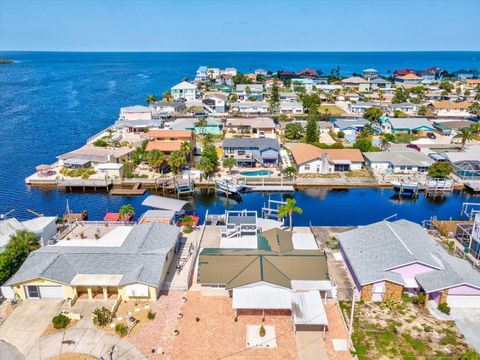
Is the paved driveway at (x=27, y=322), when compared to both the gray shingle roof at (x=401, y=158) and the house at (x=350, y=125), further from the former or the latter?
the house at (x=350, y=125)

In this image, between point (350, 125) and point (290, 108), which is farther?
Result: point (290, 108)

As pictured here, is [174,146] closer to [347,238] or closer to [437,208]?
[347,238]

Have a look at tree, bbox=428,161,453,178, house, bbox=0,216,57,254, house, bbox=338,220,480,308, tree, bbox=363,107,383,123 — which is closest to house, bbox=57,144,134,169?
house, bbox=0,216,57,254

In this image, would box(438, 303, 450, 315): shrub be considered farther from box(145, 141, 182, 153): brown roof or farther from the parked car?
the parked car

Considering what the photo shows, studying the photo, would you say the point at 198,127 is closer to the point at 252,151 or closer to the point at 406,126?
the point at 252,151

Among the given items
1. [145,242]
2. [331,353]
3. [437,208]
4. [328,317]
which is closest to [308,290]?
[328,317]

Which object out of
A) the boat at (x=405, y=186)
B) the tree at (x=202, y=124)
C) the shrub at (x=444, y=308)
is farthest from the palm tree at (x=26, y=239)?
the tree at (x=202, y=124)

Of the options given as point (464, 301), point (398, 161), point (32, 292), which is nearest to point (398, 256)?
point (464, 301)
